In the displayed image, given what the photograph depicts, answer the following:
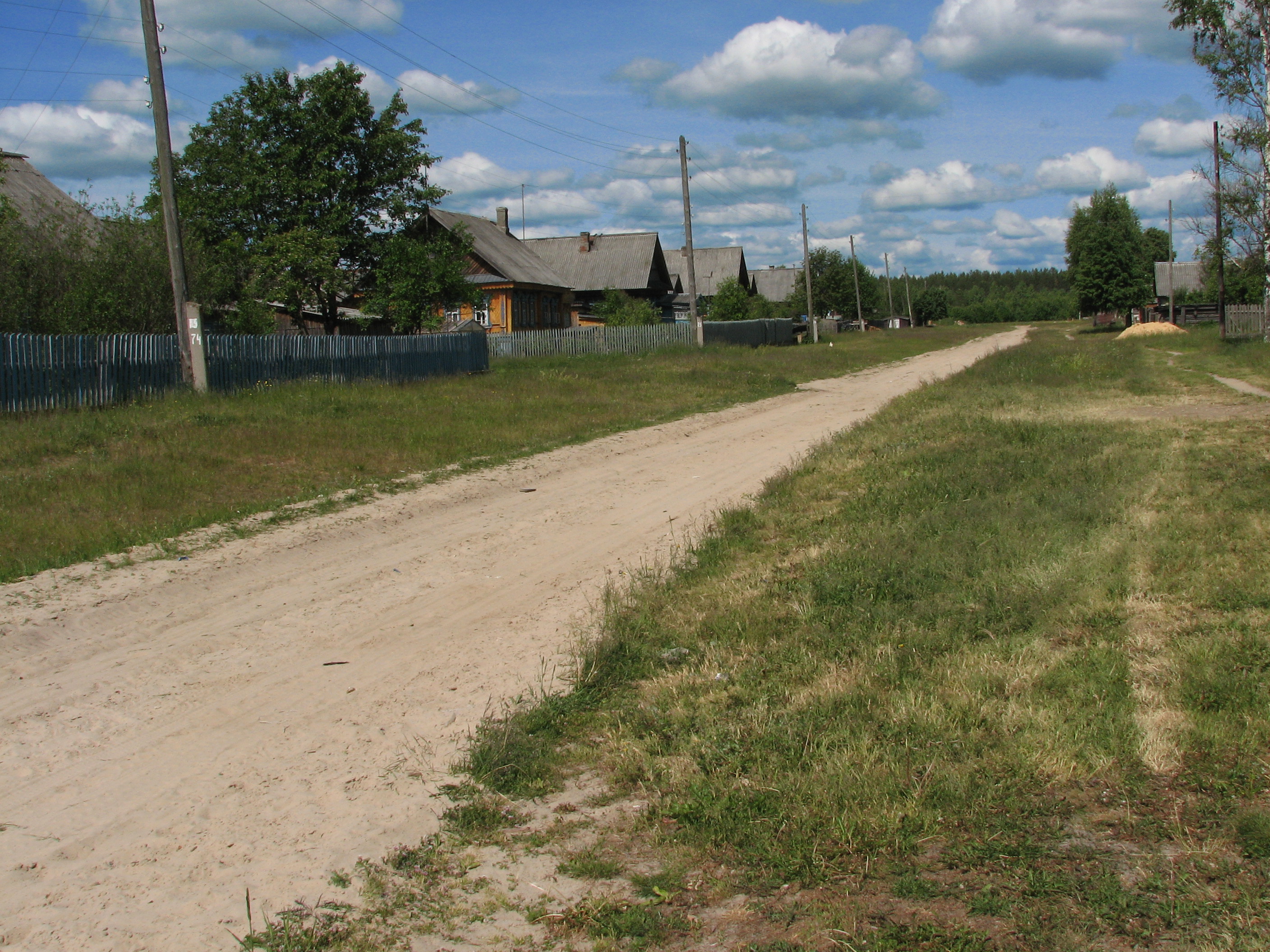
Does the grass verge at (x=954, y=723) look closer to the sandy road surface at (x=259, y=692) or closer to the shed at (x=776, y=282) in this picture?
the sandy road surface at (x=259, y=692)

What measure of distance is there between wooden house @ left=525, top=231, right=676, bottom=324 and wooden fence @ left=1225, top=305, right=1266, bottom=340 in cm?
3030

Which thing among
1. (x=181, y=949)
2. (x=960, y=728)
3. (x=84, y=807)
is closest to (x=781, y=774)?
(x=960, y=728)

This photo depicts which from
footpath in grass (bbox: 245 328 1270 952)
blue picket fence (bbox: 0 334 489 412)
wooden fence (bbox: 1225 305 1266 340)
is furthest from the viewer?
wooden fence (bbox: 1225 305 1266 340)

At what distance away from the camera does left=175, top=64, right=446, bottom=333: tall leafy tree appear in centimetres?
3662

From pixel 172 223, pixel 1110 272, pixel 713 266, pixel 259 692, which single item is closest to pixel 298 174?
pixel 172 223

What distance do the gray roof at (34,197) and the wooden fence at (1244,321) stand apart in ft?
131

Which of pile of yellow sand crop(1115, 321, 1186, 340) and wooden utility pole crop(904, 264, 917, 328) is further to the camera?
wooden utility pole crop(904, 264, 917, 328)

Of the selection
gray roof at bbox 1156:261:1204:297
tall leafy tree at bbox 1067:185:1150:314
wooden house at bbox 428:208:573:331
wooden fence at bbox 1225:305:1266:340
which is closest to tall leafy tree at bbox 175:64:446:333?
wooden house at bbox 428:208:573:331

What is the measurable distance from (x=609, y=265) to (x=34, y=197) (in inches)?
1437

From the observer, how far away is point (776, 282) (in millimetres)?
100125

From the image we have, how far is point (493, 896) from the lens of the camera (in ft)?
11.0

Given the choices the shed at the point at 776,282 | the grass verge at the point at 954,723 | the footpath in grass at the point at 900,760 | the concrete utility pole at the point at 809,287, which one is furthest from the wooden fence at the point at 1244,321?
the shed at the point at 776,282

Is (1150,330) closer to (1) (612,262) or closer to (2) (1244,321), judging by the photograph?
(2) (1244,321)

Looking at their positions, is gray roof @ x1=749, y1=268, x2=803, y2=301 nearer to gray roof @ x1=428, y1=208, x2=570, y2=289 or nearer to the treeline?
gray roof @ x1=428, y1=208, x2=570, y2=289
